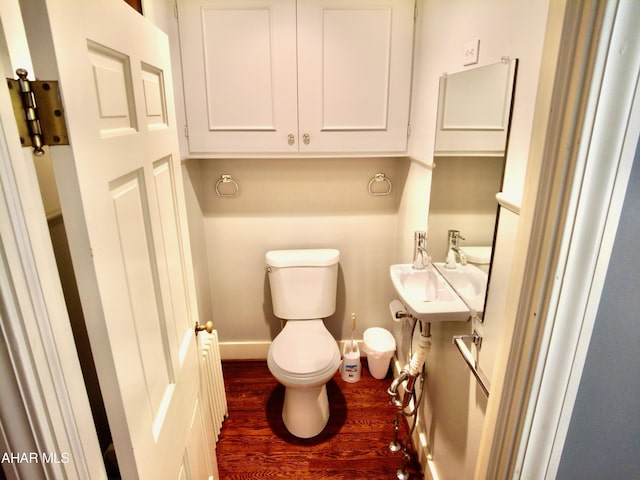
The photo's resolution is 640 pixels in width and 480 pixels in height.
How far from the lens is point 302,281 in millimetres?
2207

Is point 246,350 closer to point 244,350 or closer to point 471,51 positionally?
point 244,350

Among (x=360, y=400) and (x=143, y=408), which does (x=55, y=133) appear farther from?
(x=360, y=400)

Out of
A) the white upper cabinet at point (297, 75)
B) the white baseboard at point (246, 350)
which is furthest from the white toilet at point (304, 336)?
the white upper cabinet at point (297, 75)

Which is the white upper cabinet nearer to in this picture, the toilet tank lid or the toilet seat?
the toilet tank lid

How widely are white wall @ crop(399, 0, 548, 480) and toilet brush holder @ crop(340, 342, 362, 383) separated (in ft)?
1.90

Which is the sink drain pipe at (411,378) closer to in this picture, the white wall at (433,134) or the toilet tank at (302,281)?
the white wall at (433,134)

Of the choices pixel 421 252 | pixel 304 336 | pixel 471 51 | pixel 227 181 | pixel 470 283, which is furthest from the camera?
pixel 227 181

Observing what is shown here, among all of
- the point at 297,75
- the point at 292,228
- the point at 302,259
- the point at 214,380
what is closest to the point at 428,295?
the point at 302,259

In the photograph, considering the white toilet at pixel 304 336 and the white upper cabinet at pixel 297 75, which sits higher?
the white upper cabinet at pixel 297 75

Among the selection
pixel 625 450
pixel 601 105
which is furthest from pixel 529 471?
pixel 601 105

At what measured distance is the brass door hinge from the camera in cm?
53

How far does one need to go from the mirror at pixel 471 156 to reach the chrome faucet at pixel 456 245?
0.07 feet

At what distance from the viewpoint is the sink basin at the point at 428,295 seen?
131cm

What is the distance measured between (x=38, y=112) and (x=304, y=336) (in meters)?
1.72
